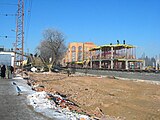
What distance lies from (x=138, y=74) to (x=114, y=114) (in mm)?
28707

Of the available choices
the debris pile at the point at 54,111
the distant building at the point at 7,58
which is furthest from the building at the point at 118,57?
the debris pile at the point at 54,111

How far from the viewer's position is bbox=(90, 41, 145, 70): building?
5941cm

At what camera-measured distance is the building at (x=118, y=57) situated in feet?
195

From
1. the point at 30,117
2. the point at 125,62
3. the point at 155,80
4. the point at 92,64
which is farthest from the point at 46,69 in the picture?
the point at 30,117

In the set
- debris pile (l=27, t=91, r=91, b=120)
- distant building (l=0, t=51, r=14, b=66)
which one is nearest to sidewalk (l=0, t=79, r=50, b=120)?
debris pile (l=27, t=91, r=91, b=120)

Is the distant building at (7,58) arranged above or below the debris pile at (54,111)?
above

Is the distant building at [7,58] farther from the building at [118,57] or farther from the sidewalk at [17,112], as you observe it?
A: the sidewalk at [17,112]

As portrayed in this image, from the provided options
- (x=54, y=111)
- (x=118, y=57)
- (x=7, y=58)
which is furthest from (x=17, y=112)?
(x=7, y=58)

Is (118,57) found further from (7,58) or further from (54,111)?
(54,111)

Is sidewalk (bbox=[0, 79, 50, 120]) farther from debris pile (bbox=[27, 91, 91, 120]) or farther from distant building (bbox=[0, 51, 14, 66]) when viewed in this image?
distant building (bbox=[0, 51, 14, 66])

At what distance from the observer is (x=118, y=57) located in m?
59.6

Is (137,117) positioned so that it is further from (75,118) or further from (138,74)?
(138,74)

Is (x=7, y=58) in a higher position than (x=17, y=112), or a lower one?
higher

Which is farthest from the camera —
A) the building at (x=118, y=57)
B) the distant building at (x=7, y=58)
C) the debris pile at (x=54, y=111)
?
the distant building at (x=7, y=58)
